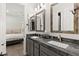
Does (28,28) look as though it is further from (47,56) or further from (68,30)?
(47,56)

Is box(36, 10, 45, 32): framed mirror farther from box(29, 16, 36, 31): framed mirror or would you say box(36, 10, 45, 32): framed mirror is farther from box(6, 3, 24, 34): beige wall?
box(6, 3, 24, 34): beige wall

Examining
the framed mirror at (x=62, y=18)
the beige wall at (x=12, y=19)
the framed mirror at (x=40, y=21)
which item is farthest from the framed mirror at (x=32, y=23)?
the beige wall at (x=12, y=19)

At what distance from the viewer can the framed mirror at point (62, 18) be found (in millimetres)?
1798

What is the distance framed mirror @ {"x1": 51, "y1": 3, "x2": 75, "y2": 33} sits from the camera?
A: 1.80 m

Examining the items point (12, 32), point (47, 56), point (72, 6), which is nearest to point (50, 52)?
point (47, 56)

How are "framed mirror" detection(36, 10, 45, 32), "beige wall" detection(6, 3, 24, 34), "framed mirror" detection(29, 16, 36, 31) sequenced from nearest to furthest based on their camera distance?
A: "beige wall" detection(6, 3, 24, 34) < "framed mirror" detection(36, 10, 45, 32) < "framed mirror" detection(29, 16, 36, 31)

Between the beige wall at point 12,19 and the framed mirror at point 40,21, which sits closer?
the beige wall at point 12,19

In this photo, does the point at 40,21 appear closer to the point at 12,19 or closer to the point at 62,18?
the point at 62,18

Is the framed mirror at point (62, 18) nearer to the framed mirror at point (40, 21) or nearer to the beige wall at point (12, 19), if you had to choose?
the framed mirror at point (40, 21)

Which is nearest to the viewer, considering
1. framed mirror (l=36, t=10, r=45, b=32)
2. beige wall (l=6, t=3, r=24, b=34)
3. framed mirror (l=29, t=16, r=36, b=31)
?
beige wall (l=6, t=3, r=24, b=34)

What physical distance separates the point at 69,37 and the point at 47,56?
60cm

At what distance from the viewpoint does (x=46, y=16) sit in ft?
8.73

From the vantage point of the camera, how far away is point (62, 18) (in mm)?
2006

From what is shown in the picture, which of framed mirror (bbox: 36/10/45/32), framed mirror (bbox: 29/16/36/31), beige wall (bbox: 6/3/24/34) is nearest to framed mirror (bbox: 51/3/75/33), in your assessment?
framed mirror (bbox: 36/10/45/32)
